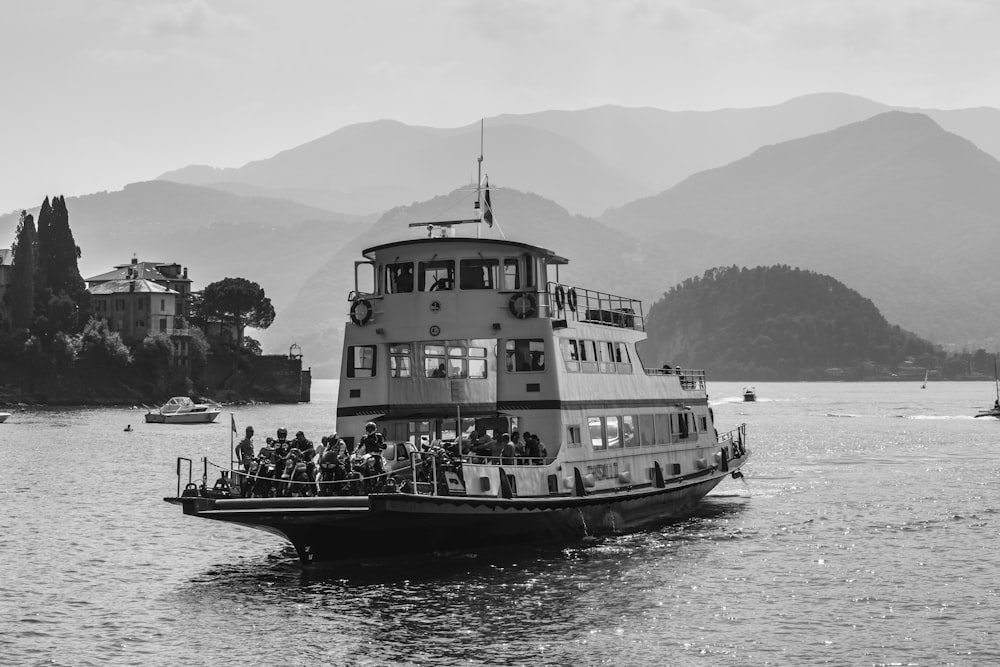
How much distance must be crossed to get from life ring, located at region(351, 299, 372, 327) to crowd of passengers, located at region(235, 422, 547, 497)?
13.6 feet

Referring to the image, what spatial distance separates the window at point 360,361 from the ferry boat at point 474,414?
4 centimetres

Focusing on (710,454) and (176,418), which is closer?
(710,454)

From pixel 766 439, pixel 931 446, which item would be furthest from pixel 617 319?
pixel 766 439

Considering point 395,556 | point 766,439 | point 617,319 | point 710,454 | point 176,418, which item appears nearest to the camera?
point 395,556

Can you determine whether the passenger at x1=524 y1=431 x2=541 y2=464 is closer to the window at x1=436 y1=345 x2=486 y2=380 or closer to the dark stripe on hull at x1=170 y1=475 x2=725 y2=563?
the dark stripe on hull at x1=170 y1=475 x2=725 y2=563

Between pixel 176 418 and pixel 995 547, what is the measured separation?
104 m

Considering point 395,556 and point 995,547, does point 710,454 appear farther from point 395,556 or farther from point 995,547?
point 395,556

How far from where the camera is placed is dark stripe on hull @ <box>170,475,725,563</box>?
2848 cm

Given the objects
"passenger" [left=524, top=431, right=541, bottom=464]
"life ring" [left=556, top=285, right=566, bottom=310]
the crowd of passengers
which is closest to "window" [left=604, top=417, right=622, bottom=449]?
"life ring" [left=556, top=285, right=566, bottom=310]

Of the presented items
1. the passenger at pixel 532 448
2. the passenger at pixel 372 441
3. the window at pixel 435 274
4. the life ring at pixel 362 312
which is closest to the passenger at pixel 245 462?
the passenger at pixel 372 441

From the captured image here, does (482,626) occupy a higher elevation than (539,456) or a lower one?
lower

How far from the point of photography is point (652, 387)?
41.3 m

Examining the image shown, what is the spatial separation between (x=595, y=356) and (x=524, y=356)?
384 centimetres

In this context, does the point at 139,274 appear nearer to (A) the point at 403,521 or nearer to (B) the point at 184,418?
(B) the point at 184,418
